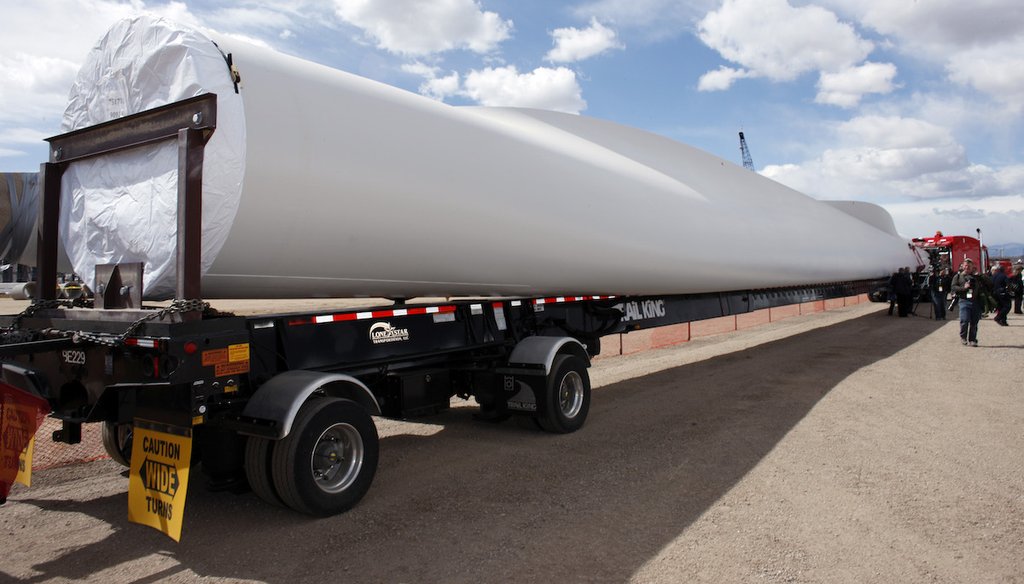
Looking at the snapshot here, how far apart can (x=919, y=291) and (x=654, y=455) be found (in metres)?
18.0

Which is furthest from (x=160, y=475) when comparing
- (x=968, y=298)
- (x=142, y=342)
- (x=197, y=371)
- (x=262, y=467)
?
(x=968, y=298)

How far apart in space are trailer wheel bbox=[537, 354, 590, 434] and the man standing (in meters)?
9.35

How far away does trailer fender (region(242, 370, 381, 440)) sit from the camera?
4031mm

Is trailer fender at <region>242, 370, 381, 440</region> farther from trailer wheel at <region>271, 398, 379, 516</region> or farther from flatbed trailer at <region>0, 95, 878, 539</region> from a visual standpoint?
trailer wheel at <region>271, 398, 379, 516</region>

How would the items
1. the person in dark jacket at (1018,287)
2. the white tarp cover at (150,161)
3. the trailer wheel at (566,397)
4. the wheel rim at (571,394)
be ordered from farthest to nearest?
the person in dark jacket at (1018,287), the wheel rim at (571,394), the trailer wheel at (566,397), the white tarp cover at (150,161)

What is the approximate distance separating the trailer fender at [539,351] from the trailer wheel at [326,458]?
210 cm

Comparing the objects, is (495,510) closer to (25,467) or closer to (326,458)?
(326,458)

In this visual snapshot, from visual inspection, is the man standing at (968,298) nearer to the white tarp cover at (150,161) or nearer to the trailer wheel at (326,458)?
the trailer wheel at (326,458)

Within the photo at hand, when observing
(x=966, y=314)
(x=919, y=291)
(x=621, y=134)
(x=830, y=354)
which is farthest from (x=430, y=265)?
(x=919, y=291)

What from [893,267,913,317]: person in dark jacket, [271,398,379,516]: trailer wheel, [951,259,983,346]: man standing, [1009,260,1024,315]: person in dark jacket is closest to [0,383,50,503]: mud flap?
[271,398,379,516]: trailer wheel

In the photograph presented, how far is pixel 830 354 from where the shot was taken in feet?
37.7

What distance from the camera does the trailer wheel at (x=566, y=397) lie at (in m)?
6.30

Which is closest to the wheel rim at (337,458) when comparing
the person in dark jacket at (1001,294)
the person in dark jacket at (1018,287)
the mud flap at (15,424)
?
the mud flap at (15,424)

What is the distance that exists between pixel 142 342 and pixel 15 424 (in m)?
1.01
